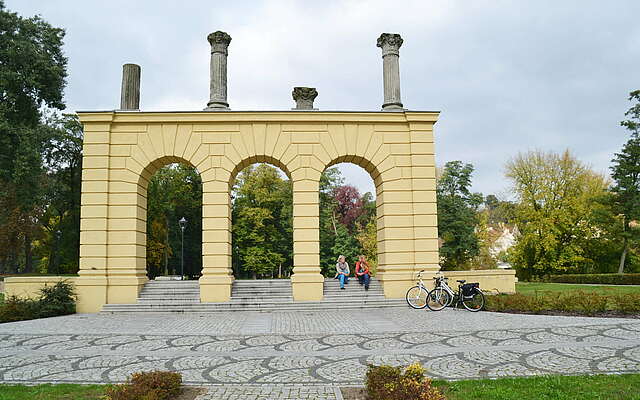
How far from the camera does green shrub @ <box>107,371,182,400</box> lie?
545 centimetres

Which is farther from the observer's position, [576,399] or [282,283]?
[282,283]

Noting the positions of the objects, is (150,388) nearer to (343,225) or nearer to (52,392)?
(52,392)

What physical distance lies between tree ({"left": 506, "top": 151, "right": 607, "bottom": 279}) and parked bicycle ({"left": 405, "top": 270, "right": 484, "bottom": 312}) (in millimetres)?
26856

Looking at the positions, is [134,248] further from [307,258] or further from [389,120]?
[389,120]

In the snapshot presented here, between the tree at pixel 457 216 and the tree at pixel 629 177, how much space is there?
1009cm

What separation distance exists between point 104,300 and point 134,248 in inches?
81.6

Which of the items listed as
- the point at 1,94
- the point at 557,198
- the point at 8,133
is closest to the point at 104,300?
the point at 8,133

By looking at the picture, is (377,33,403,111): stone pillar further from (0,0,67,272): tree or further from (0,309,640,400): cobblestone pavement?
(0,0,67,272): tree

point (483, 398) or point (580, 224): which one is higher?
point (580, 224)

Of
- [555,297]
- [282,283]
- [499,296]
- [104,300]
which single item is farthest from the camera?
[282,283]

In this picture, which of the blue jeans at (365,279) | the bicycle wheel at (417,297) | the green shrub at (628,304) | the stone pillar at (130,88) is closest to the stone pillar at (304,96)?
the stone pillar at (130,88)

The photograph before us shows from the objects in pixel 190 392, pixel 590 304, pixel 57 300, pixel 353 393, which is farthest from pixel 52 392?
pixel 590 304

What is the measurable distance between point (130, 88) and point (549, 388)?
18.5 m

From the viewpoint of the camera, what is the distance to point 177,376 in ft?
20.8
